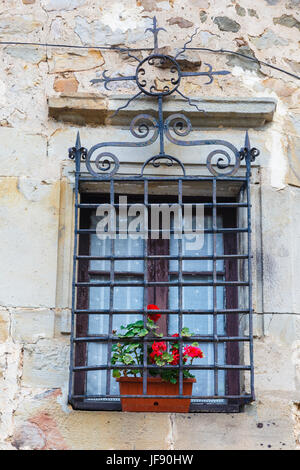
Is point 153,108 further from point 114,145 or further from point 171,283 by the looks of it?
point 171,283

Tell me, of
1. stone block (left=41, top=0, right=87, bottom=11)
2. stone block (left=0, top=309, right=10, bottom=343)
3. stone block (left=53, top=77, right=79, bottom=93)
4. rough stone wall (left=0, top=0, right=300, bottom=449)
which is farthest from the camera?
stone block (left=41, top=0, right=87, bottom=11)

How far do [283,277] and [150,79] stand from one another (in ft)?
3.79

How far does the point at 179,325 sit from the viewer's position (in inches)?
140

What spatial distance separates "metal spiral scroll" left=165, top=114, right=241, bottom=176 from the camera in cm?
378

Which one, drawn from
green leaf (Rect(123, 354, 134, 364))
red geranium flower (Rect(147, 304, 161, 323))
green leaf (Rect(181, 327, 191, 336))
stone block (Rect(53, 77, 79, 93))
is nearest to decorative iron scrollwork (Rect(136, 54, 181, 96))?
stone block (Rect(53, 77, 79, 93))

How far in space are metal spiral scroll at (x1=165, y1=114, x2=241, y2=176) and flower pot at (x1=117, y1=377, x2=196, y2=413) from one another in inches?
38.1

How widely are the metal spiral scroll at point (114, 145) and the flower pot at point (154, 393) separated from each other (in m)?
0.94

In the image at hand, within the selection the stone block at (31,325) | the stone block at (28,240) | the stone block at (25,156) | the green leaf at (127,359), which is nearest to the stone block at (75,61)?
the stone block at (25,156)

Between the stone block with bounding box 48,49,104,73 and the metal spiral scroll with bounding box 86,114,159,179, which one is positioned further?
the stone block with bounding box 48,49,104,73

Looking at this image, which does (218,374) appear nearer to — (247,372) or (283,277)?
(247,372)

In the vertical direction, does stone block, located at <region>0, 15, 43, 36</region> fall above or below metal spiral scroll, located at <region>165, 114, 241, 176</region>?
above

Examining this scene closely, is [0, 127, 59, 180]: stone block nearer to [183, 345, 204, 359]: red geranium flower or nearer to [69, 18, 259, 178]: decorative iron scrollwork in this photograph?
[69, 18, 259, 178]: decorative iron scrollwork

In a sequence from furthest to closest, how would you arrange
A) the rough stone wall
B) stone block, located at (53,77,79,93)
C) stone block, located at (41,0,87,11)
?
1. stone block, located at (41,0,87,11)
2. stone block, located at (53,77,79,93)
3. the rough stone wall

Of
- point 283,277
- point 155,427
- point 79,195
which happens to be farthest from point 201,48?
point 155,427
